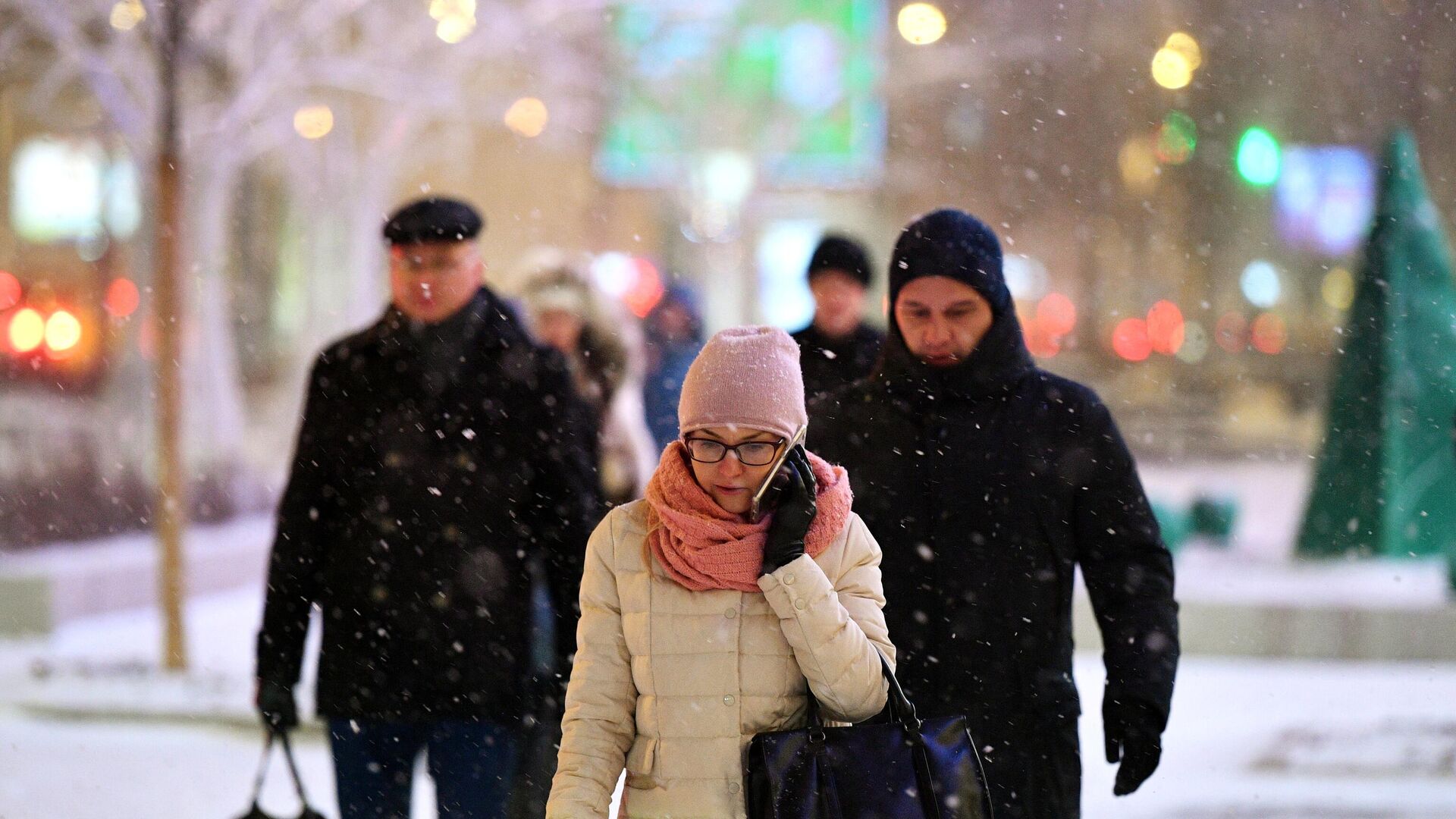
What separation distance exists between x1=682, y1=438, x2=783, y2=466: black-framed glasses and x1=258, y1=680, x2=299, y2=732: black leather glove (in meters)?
1.67

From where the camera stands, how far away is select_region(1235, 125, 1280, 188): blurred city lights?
32.8 feet

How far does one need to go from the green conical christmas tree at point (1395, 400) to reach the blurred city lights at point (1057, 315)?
2302cm

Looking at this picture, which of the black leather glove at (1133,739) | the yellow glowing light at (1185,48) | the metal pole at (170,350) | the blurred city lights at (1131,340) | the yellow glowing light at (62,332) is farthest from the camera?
the blurred city lights at (1131,340)

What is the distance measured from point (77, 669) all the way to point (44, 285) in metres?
26.9

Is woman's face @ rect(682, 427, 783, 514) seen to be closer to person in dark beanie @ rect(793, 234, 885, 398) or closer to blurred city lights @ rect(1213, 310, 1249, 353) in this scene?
person in dark beanie @ rect(793, 234, 885, 398)

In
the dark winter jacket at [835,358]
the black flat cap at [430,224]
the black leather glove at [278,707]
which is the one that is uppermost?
the black flat cap at [430,224]

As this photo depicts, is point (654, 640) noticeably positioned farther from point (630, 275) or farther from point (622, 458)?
point (630, 275)

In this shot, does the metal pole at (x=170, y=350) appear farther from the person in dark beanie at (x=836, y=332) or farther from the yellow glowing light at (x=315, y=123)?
the yellow glowing light at (x=315, y=123)

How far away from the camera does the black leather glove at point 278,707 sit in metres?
3.87

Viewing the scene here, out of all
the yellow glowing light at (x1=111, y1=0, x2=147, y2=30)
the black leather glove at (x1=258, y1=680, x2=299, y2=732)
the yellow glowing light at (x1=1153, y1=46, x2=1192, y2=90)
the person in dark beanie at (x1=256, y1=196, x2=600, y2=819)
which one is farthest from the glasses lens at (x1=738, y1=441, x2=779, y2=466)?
the yellow glowing light at (x1=111, y1=0, x2=147, y2=30)

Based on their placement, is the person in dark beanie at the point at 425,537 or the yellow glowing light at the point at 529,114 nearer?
the person in dark beanie at the point at 425,537

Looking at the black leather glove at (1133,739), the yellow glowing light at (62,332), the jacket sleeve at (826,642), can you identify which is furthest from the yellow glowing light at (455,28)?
the yellow glowing light at (62,332)

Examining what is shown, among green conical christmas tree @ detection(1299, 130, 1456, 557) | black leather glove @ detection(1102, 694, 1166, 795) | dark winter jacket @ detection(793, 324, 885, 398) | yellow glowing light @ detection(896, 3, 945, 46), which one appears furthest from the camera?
green conical christmas tree @ detection(1299, 130, 1456, 557)

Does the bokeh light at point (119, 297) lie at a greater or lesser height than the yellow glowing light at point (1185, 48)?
lesser
